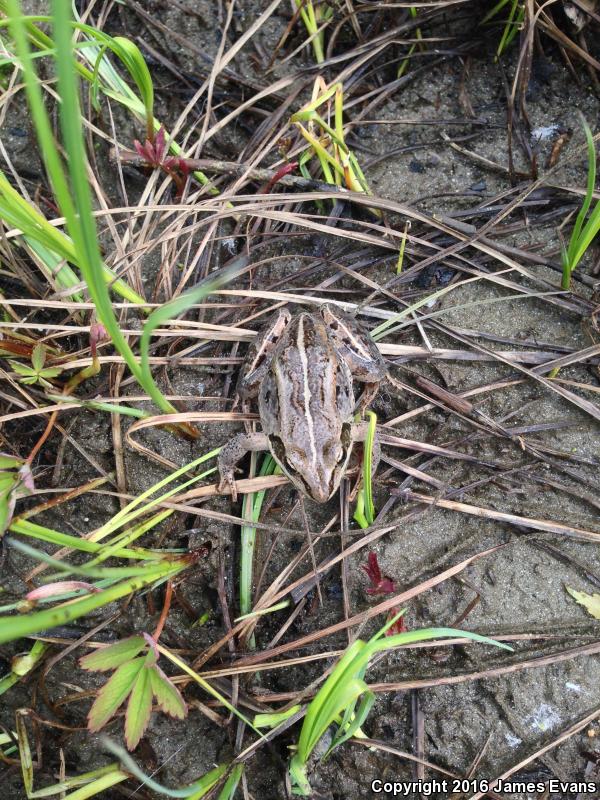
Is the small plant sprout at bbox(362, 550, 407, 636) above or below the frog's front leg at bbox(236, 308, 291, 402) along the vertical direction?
below

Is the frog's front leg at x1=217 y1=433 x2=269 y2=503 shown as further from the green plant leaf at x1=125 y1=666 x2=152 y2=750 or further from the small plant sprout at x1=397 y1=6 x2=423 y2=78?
the small plant sprout at x1=397 y1=6 x2=423 y2=78

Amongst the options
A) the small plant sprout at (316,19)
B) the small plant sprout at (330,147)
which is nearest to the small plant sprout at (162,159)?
the small plant sprout at (330,147)

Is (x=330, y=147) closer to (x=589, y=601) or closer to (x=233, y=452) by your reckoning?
(x=233, y=452)

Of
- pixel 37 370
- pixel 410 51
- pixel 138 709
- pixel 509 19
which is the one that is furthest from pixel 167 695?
pixel 509 19

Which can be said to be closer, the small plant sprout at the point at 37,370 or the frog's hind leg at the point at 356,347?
the small plant sprout at the point at 37,370

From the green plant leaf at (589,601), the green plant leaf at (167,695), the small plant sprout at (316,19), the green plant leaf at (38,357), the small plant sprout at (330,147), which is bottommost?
the green plant leaf at (589,601)

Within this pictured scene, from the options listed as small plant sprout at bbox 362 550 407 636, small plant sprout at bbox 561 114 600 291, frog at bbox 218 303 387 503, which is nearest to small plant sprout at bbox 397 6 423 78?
small plant sprout at bbox 561 114 600 291

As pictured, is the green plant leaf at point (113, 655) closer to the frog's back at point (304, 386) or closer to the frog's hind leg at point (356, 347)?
the frog's back at point (304, 386)

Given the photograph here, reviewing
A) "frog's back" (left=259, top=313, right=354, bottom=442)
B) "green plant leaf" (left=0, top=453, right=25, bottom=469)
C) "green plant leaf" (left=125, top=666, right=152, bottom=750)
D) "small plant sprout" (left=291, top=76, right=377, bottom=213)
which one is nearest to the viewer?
"green plant leaf" (left=125, top=666, right=152, bottom=750)

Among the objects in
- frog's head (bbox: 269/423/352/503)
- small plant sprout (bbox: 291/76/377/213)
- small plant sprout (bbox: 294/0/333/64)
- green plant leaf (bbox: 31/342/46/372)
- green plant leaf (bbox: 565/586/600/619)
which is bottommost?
green plant leaf (bbox: 565/586/600/619)
